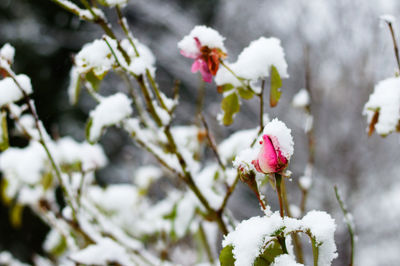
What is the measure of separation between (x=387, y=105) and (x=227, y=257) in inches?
13.2

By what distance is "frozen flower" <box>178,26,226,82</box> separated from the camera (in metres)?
0.53

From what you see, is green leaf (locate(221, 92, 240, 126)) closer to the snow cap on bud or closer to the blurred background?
the snow cap on bud

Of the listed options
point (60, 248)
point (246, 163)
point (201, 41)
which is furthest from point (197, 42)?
point (60, 248)

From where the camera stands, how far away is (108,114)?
625 mm

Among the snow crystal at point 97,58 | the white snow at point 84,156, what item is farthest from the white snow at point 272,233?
the white snow at point 84,156

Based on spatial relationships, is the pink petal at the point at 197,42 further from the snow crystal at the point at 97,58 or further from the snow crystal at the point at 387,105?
the snow crystal at the point at 387,105

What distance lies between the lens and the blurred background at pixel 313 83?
3.86 meters

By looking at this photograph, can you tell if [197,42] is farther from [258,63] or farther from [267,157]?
[267,157]

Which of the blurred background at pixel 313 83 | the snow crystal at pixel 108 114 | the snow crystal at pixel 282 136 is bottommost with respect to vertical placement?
the snow crystal at pixel 282 136

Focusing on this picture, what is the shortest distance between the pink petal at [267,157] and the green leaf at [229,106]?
0.74 feet

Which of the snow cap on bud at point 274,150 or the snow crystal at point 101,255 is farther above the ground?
the snow cap on bud at point 274,150

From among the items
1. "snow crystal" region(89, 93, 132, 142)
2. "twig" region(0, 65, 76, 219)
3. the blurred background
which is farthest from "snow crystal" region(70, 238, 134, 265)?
the blurred background

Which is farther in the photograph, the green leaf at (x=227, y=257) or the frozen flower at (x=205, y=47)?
the frozen flower at (x=205, y=47)

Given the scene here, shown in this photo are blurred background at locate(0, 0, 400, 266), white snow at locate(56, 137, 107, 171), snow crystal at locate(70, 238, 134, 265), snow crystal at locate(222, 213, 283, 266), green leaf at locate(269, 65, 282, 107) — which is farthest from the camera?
blurred background at locate(0, 0, 400, 266)
